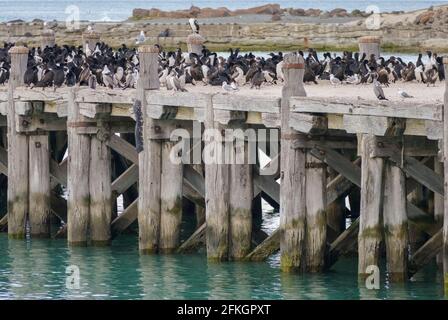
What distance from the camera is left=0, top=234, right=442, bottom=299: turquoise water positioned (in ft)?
89.9

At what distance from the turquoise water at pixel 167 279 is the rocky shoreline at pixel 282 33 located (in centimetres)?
4283

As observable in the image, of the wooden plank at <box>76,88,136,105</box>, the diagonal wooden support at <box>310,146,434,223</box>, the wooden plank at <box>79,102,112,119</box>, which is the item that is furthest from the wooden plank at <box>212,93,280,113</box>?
the wooden plank at <box>79,102,112,119</box>

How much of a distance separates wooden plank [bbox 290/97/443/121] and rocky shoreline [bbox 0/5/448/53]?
4559 cm

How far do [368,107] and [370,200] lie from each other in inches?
55.3

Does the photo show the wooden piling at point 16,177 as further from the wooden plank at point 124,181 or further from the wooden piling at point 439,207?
the wooden piling at point 439,207

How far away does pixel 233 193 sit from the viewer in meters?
29.0

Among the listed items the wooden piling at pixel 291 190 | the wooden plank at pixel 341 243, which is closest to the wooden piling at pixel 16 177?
the wooden piling at pixel 291 190

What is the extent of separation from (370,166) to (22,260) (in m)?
8.27

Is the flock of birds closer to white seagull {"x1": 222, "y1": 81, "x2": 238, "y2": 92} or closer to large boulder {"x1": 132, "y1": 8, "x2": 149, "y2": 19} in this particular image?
white seagull {"x1": 222, "y1": 81, "x2": 238, "y2": 92}

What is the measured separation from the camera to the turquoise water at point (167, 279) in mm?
27391

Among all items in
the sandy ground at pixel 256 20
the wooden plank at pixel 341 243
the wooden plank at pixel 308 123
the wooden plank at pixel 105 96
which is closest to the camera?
the wooden plank at pixel 308 123
